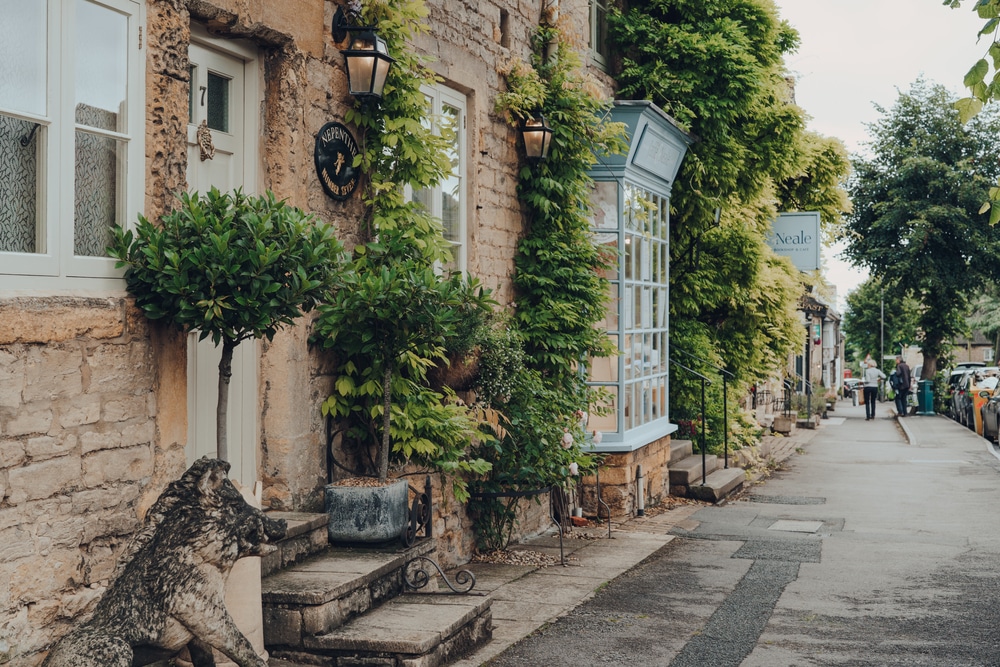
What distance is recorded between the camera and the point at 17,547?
4.13 meters

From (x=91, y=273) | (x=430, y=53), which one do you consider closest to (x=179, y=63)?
(x=91, y=273)

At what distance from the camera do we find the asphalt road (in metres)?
5.99

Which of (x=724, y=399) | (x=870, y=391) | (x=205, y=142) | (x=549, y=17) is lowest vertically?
(x=870, y=391)

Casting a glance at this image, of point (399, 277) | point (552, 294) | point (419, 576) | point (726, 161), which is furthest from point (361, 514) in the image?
point (726, 161)

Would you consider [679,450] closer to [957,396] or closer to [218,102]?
[218,102]

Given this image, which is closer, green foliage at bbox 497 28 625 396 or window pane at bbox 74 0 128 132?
window pane at bbox 74 0 128 132

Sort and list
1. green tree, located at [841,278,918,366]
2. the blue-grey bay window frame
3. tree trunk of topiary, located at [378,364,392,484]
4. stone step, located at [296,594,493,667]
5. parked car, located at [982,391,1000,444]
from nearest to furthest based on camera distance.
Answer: stone step, located at [296,594,493,667] < tree trunk of topiary, located at [378,364,392,484] < the blue-grey bay window frame < parked car, located at [982,391,1000,444] < green tree, located at [841,278,918,366]

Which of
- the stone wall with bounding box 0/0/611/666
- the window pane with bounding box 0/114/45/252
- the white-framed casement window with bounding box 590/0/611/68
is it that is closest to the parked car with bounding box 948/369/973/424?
the white-framed casement window with bounding box 590/0/611/68

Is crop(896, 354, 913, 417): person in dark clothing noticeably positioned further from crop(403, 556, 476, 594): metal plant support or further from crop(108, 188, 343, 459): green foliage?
crop(108, 188, 343, 459): green foliage

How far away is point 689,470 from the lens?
1267 centimetres

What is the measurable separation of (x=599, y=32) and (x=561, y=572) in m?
6.58

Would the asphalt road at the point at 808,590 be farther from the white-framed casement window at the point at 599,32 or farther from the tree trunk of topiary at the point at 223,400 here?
the white-framed casement window at the point at 599,32

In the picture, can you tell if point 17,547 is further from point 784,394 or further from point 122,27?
point 784,394

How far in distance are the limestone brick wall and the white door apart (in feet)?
2.26
